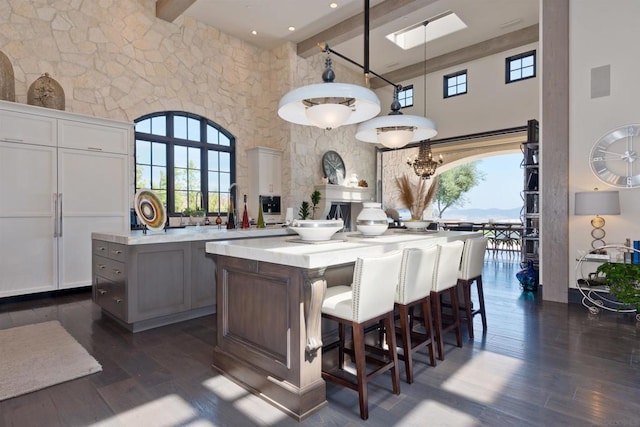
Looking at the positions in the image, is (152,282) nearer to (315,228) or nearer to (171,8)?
(315,228)

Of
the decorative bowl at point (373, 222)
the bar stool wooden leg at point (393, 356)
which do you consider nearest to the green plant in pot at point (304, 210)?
the decorative bowl at point (373, 222)

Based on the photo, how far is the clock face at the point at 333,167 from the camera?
847 centimetres

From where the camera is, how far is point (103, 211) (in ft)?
16.1

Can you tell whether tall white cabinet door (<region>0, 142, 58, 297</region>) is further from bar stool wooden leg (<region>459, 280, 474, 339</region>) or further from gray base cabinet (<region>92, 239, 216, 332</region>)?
bar stool wooden leg (<region>459, 280, 474, 339</region>)

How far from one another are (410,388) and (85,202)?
4715 millimetres

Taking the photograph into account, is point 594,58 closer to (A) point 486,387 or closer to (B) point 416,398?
(A) point 486,387

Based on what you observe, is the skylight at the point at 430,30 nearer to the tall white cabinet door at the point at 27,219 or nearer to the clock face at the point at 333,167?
the clock face at the point at 333,167

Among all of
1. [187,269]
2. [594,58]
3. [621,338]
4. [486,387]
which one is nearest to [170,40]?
[187,269]

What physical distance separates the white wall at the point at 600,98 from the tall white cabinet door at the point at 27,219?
668cm

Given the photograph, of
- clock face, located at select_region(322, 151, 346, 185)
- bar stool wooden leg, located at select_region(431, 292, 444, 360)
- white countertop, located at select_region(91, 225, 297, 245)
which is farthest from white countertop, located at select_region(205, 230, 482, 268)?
clock face, located at select_region(322, 151, 346, 185)

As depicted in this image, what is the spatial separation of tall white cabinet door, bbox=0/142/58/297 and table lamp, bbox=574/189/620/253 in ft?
21.3

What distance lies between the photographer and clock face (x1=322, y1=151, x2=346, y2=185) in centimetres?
847

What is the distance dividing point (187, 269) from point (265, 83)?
18.5 feet

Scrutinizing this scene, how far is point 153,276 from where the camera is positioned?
10.9 ft
